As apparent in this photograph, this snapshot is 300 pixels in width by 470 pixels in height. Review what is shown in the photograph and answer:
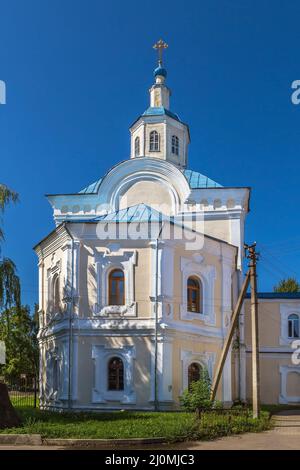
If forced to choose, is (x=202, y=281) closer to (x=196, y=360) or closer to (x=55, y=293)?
(x=196, y=360)

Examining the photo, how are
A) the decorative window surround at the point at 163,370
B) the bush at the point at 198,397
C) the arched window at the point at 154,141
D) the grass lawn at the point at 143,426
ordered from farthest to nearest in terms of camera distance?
the arched window at the point at 154,141
the decorative window surround at the point at 163,370
the bush at the point at 198,397
the grass lawn at the point at 143,426

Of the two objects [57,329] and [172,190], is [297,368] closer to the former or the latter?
[172,190]

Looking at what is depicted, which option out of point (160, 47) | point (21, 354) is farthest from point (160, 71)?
point (21, 354)

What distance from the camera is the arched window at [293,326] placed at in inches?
1199

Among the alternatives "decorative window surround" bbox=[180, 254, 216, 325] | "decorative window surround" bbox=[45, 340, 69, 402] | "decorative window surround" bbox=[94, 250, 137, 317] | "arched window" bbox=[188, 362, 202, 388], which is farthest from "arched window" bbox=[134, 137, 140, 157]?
"arched window" bbox=[188, 362, 202, 388]

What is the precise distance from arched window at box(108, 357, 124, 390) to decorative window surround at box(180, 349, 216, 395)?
2278 mm

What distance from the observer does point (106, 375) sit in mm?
23031

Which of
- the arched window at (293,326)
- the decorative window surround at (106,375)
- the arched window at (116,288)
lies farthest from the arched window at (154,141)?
the decorative window surround at (106,375)

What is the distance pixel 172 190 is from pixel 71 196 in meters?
5.00

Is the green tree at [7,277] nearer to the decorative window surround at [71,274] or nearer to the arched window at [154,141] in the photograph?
the decorative window surround at [71,274]

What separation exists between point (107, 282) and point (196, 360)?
4.61 metres

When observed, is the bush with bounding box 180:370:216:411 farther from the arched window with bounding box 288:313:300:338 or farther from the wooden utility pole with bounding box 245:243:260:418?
the arched window with bounding box 288:313:300:338

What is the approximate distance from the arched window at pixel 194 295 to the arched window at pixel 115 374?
11.4 ft
